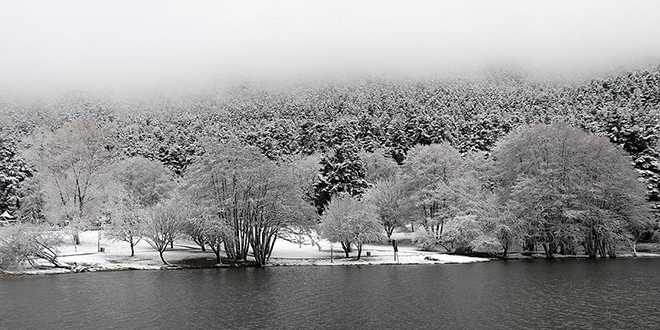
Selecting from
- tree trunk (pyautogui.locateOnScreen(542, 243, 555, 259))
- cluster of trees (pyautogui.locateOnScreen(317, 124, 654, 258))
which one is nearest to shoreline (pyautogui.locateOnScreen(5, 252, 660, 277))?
tree trunk (pyautogui.locateOnScreen(542, 243, 555, 259))

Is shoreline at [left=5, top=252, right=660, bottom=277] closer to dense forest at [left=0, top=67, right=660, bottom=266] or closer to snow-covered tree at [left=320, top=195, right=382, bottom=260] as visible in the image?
snow-covered tree at [left=320, top=195, right=382, bottom=260]

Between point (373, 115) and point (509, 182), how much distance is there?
9955cm

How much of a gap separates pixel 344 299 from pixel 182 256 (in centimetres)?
3105

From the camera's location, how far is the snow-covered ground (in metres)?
50.8

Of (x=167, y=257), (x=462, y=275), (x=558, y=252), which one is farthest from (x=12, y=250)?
(x=558, y=252)

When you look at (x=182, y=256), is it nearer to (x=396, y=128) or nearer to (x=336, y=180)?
(x=336, y=180)

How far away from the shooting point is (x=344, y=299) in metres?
32.5

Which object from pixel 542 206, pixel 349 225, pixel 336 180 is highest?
pixel 336 180

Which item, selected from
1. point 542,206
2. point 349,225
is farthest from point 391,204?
point 542,206

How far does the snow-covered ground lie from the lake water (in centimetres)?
454

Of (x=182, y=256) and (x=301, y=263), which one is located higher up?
(x=182, y=256)

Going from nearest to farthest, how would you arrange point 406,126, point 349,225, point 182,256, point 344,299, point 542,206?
point 344,299 < point 349,225 < point 182,256 < point 542,206 < point 406,126

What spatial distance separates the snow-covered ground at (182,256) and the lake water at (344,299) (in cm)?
454

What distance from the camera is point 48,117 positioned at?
653 feet
